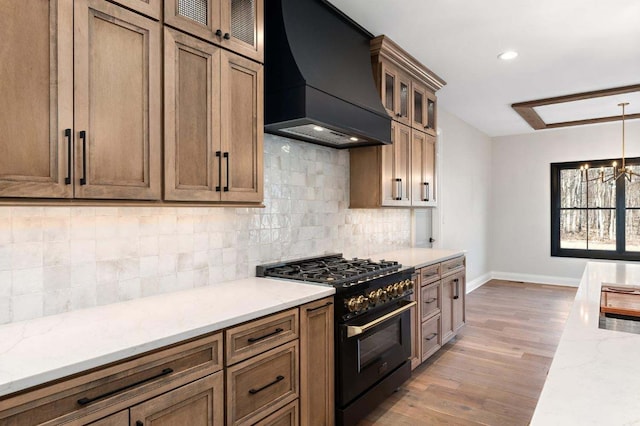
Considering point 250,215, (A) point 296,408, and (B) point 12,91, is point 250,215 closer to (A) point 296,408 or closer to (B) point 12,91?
(A) point 296,408

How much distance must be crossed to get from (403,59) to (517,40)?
3.00 feet

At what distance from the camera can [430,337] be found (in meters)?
3.46

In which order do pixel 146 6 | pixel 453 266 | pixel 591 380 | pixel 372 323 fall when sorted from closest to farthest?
pixel 591 380, pixel 146 6, pixel 372 323, pixel 453 266

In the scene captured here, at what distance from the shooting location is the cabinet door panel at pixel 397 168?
3.37m

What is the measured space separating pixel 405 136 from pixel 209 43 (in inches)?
85.0

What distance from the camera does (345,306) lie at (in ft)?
7.54

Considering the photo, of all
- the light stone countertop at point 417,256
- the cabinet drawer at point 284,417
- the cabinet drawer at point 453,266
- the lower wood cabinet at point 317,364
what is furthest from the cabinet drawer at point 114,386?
the cabinet drawer at point 453,266

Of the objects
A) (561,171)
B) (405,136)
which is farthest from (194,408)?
(561,171)

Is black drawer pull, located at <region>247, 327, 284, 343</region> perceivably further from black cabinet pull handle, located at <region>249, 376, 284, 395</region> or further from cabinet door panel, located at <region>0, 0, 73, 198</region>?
cabinet door panel, located at <region>0, 0, 73, 198</region>

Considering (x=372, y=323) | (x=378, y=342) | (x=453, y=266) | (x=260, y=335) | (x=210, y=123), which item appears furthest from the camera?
(x=453, y=266)

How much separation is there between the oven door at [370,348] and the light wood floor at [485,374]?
31 cm

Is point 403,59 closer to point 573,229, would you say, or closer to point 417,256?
point 417,256

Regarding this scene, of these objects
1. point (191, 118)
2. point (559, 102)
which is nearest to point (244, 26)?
point (191, 118)

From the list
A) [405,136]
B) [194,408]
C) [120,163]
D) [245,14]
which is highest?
[245,14]
